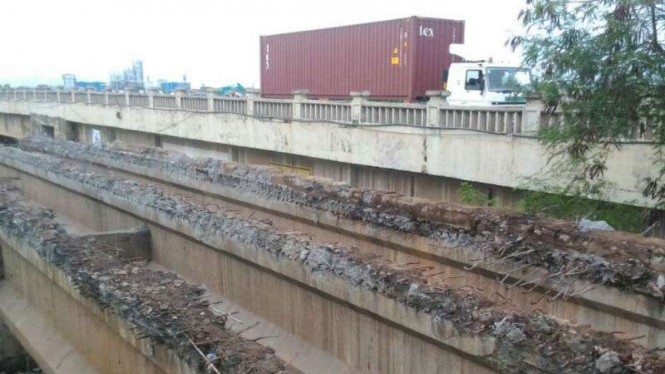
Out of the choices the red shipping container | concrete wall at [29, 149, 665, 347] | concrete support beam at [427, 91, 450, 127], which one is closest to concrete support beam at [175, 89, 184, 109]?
the red shipping container

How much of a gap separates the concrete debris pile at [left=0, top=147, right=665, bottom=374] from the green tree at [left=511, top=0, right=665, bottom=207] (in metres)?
1.71

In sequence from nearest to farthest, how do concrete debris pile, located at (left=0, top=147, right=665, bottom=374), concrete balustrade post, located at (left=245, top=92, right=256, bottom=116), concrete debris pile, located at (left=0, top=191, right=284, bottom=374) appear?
concrete debris pile, located at (left=0, top=147, right=665, bottom=374)
concrete debris pile, located at (left=0, top=191, right=284, bottom=374)
concrete balustrade post, located at (left=245, top=92, right=256, bottom=116)

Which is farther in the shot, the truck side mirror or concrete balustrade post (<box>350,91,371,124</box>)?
the truck side mirror

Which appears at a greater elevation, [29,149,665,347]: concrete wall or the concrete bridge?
the concrete bridge

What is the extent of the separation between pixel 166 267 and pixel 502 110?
309 inches

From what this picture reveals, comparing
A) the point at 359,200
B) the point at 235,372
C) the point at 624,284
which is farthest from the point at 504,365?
the point at 359,200

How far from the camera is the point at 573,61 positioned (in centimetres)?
736

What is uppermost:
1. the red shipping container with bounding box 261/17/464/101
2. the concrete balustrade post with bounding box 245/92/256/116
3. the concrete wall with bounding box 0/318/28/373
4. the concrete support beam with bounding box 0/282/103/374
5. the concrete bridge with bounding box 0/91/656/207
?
the red shipping container with bounding box 261/17/464/101

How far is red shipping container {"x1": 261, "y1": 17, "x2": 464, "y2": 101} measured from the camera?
62.5ft

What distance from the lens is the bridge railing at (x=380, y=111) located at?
11.7 m

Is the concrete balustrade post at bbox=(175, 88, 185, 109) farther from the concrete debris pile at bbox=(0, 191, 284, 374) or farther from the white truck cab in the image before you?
the concrete debris pile at bbox=(0, 191, 284, 374)

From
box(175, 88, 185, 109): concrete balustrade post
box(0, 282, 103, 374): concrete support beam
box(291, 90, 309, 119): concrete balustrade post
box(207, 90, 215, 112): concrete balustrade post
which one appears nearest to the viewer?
box(0, 282, 103, 374): concrete support beam

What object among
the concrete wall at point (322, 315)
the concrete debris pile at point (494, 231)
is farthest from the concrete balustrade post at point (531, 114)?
the concrete wall at point (322, 315)

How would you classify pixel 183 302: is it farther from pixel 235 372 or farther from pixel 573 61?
pixel 573 61
